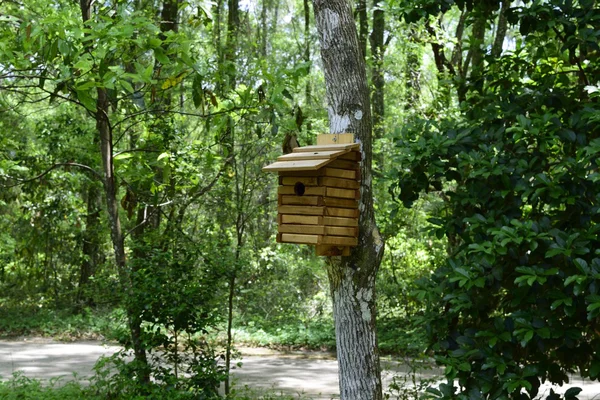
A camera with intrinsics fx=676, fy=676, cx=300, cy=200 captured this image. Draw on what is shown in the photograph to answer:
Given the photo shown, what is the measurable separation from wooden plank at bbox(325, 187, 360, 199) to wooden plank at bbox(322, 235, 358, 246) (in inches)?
10.0

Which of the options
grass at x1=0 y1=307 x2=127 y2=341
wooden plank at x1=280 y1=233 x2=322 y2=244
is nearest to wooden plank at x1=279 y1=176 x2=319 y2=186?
wooden plank at x1=280 y1=233 x2=322 y2=244

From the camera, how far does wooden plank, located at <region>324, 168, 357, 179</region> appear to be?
402cm

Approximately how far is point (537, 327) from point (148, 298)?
3.41m

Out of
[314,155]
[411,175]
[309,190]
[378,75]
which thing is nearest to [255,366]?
[378,75]

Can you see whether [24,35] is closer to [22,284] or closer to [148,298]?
[148,298]

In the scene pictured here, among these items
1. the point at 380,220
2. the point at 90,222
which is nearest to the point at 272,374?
the point at 380,220

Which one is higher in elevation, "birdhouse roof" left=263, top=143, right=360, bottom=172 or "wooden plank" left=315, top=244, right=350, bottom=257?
"birdhouse roof" left=263, top=143, right=360, bottom=172

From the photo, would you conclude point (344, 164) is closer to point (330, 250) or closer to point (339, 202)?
point (339, 202)

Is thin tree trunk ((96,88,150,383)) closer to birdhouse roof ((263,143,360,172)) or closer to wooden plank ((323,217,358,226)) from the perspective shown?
birdhouse roof ((263,143,360,172))

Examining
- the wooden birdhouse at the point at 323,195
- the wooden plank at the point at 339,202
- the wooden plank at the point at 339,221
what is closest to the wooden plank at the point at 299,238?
the wooden birdhouse at the point at 323,195

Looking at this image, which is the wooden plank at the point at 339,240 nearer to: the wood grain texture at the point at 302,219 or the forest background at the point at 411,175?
the wood grain texture at the point at 302,219

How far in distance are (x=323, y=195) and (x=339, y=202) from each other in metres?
0.13

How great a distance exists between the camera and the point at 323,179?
4.03 metres

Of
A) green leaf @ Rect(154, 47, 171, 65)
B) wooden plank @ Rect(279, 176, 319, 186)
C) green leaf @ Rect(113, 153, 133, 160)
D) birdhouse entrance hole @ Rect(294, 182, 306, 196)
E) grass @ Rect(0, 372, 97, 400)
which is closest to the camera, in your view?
wooden plank @ Rect(279, 176, 319, 186)
